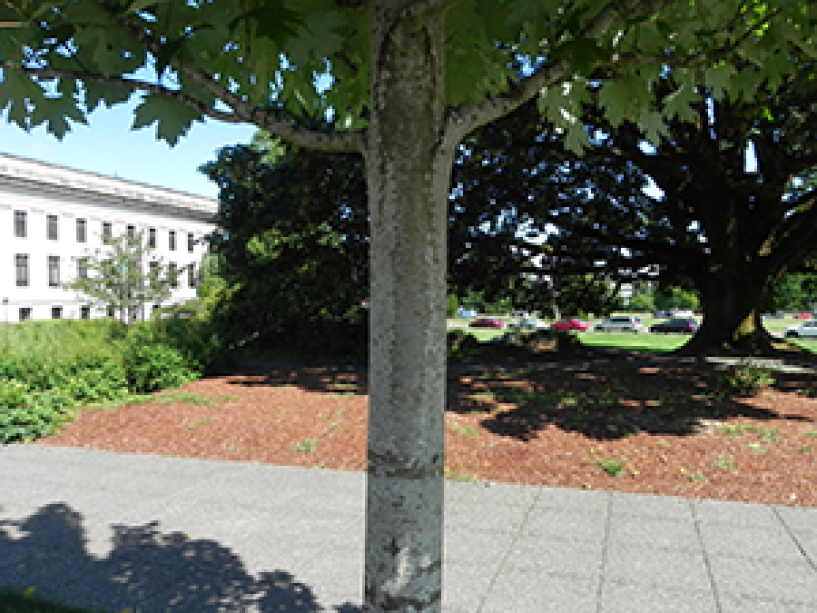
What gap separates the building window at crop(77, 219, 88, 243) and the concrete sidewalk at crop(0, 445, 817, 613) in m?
53.3

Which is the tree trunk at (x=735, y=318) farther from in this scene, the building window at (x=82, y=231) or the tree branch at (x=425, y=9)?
the building window at (x=82, y=231)

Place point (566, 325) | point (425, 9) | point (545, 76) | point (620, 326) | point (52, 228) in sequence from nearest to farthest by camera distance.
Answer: point (425, 9) → point (545, 76) → point (566, 325) → point (52, 228) → point (620, 326)

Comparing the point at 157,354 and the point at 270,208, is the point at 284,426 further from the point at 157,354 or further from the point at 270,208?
the point at 270,208

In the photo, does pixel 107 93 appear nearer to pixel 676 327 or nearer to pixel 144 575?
pixel 144 575

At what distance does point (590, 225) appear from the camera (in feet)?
61.6

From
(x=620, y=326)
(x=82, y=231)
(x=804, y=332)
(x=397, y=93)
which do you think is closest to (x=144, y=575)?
(x=397, y=93)

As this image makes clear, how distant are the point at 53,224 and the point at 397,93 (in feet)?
189

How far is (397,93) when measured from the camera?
206cm

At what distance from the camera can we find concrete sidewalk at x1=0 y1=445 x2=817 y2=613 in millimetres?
4152

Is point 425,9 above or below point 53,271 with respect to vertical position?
below

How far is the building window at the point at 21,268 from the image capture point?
4853cm

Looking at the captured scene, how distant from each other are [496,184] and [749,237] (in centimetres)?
703

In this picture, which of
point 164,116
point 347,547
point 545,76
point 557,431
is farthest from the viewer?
point 557,431

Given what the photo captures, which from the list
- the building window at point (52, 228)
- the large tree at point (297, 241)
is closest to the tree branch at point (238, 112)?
the large tree at point (297, 241)
